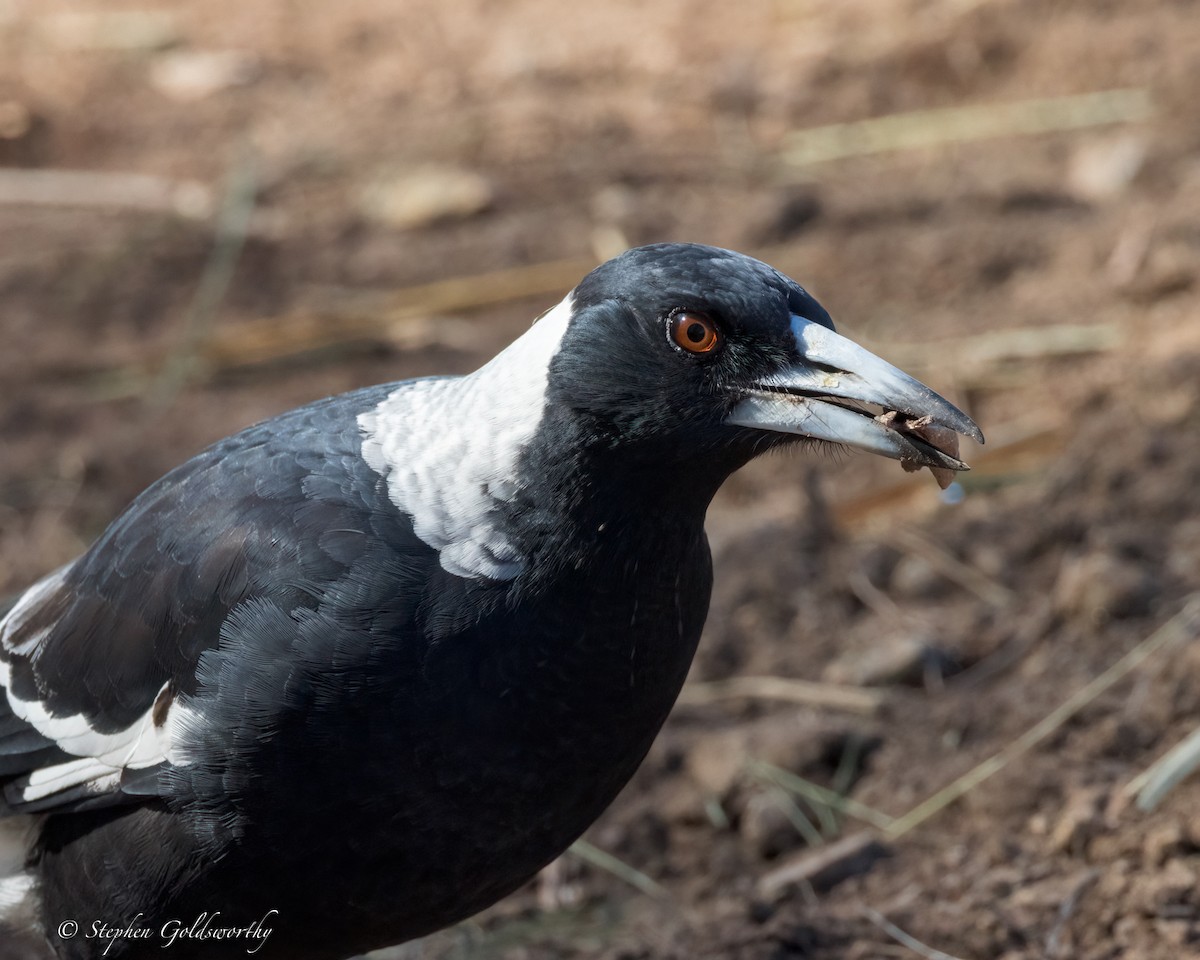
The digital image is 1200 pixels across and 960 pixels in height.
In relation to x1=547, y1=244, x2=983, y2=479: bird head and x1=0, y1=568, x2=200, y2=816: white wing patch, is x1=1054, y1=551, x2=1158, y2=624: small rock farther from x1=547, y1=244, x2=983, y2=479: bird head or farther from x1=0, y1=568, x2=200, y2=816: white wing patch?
x1=0, y1=568, x2=200, y2=816: white wing patch

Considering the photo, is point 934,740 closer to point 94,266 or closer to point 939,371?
point 939,371

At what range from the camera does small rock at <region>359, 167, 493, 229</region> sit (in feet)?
21.2

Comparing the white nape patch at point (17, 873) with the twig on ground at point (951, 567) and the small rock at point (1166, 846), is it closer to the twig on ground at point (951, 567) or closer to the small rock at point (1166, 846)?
the small rock at point (1166, 846)

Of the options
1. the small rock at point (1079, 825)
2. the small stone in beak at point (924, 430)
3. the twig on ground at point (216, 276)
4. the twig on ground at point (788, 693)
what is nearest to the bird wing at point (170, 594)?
the small stone in beak at point (924, 430)

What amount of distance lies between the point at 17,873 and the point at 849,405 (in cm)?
175

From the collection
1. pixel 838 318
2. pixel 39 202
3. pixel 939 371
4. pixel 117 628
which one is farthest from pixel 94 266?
pixel 117 628

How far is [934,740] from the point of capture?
3.73 m

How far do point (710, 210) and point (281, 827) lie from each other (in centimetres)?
417

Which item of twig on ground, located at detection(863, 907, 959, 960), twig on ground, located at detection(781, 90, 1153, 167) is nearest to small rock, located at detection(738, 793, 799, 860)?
twig on ground, located at detection(863, 907, 959, 960)

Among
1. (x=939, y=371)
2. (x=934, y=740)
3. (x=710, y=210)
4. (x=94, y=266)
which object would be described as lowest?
(x=934, y=740)

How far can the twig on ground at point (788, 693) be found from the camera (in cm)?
387

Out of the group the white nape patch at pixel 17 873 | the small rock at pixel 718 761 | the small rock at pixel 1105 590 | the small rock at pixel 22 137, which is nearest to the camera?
the white nape patch at pixel 17 873

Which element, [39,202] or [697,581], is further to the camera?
[39,202]

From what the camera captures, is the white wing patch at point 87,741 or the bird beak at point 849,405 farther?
the white wing patch at point 87,741
